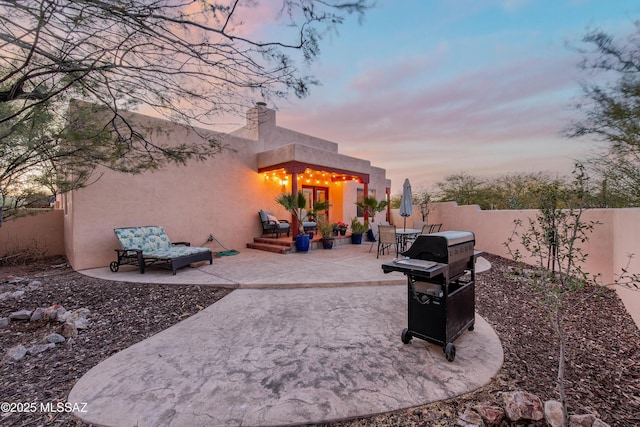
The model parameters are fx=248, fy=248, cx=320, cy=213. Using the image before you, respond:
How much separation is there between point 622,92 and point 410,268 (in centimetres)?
451

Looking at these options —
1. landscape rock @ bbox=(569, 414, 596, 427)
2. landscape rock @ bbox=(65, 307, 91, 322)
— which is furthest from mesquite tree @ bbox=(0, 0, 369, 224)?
landscape rock @ bbox=(569, 414, 596, 427)

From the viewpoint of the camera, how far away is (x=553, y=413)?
1594mm

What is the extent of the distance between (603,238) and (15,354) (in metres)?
8.62

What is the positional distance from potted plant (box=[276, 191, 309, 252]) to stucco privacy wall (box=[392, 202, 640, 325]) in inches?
229

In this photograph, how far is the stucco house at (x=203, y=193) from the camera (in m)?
5.75

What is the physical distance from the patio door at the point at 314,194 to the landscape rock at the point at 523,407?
936 centimetres

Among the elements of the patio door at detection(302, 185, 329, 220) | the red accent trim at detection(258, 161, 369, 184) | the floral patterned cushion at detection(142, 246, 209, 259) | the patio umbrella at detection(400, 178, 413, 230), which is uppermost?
the red accent trim at detection(258, 161, 369, 184)

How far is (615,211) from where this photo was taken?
4234 mm

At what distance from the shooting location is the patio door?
36.8 ft

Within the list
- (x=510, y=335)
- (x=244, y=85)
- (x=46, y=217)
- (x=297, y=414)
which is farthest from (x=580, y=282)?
(x=46, y=217)

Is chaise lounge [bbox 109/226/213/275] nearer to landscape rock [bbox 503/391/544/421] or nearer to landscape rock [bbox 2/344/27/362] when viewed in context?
landscape rock [bbox 2/344/27/362]

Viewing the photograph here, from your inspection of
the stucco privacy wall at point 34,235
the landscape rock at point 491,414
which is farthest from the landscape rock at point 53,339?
the stucco privacy wall at point 34,235

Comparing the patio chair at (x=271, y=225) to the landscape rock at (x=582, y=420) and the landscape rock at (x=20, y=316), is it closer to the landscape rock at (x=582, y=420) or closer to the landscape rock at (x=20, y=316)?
the landscape rock at (x=20, y=316)

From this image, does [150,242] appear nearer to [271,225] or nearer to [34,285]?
[34,285]
